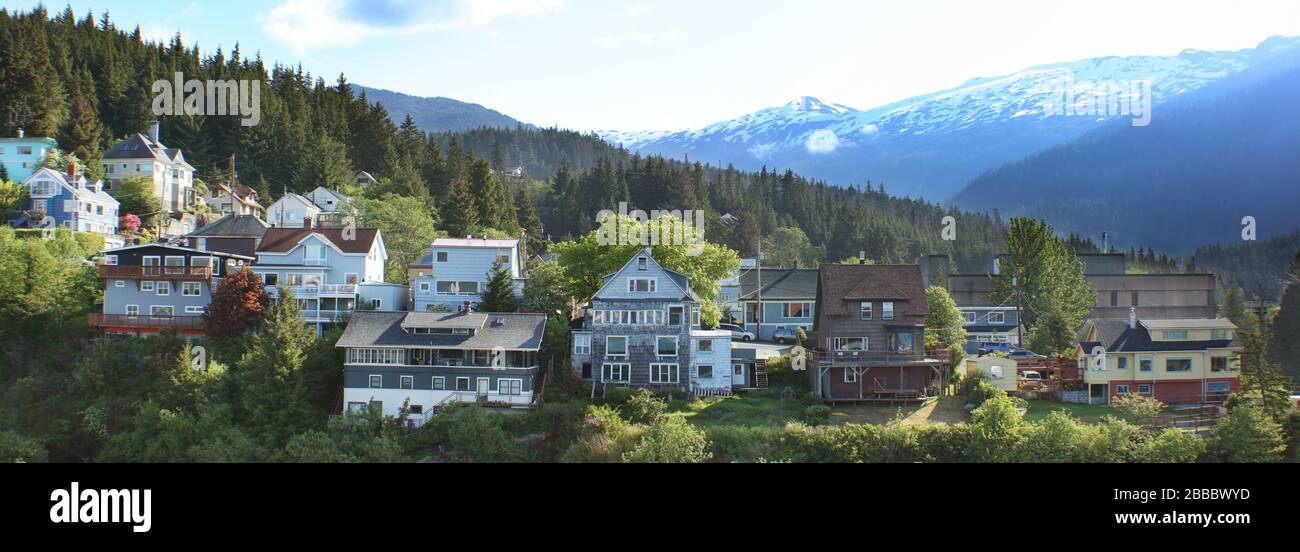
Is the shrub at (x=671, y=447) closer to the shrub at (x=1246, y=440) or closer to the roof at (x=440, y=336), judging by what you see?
the roof at (x=440, y=336)

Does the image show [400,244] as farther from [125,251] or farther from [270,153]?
[270,153]

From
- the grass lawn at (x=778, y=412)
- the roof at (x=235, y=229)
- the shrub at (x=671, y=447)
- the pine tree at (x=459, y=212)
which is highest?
the pine tree at (x=459, y=212)

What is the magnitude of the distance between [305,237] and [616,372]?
21.4 meters

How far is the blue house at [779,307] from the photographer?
58.7m

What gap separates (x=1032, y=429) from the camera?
35.2 m

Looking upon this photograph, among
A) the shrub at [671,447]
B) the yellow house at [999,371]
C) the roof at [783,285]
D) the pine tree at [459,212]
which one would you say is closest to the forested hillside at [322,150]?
the pine tree at [459,212]

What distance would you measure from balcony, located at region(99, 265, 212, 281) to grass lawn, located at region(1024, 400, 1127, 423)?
4245cm

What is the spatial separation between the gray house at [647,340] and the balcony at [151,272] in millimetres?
21305

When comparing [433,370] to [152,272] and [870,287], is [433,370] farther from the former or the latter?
[870,287]

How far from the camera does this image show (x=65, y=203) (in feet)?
198

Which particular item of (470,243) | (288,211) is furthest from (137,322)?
(288,211)
